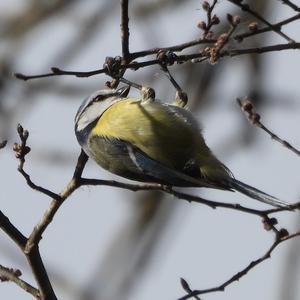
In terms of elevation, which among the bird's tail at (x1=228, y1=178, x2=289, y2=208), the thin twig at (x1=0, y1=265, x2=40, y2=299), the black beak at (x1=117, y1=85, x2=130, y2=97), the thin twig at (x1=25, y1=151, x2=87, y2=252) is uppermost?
the black beak at (x1=117, y1=85, x2=130, y2=97)

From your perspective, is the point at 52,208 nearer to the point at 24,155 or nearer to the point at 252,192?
the point at 24,155

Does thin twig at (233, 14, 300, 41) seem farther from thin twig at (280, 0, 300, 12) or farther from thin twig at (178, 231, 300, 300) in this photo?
thin twig at (178, 231, 300, 300)

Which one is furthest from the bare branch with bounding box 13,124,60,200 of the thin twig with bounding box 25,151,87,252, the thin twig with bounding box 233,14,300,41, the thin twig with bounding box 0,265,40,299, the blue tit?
the thin twig with bounding box 233,14,300,41

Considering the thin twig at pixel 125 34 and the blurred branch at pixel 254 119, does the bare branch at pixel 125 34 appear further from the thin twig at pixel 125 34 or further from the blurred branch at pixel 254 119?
the blurred branch at pixel 254 119

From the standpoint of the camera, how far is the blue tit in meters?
3.71

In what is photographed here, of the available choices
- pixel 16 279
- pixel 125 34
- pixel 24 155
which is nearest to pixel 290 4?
pixel 125 34

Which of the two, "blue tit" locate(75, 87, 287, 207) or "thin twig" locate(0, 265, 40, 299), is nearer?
"thin twig" locate(0, 265, 40, 299)

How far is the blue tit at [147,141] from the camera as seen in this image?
146 inches

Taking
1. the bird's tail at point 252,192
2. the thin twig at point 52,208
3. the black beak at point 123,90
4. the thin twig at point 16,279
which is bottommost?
the thin twig at point 16,279

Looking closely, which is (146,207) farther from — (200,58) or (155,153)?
(155,153)

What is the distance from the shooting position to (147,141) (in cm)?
392

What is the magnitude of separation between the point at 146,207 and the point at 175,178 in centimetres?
71

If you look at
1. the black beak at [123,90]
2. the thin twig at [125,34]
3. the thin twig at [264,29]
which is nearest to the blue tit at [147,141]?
the black beak at [123,90]

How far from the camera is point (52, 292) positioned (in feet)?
9.98
